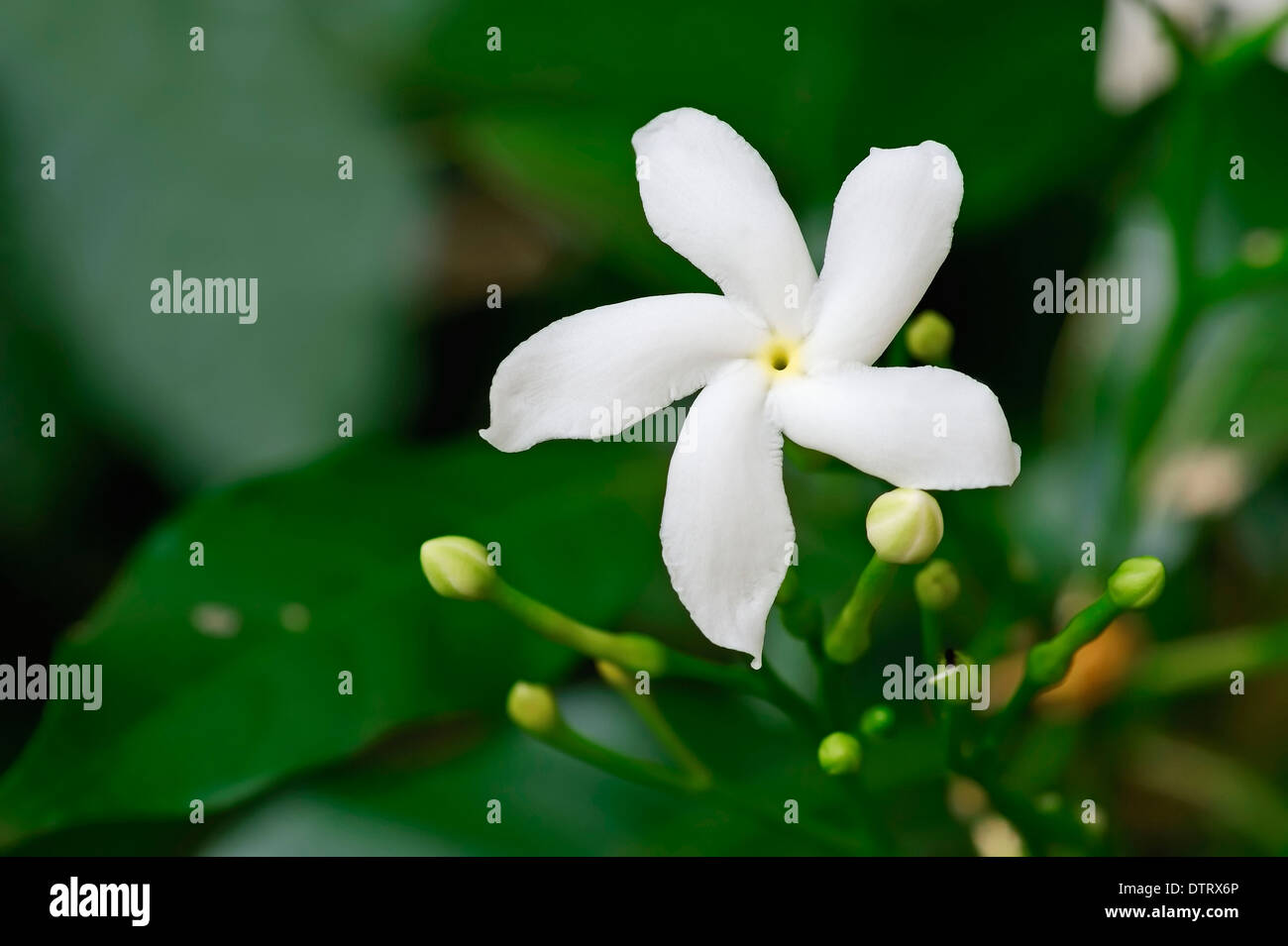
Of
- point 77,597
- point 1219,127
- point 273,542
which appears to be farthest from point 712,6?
point 77,597

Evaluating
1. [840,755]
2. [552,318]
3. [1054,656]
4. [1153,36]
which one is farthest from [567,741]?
[1153,36]

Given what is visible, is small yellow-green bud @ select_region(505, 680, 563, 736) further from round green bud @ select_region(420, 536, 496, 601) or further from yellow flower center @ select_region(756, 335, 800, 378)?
yellow flower center @ select_region(756, 335, 800, 378)

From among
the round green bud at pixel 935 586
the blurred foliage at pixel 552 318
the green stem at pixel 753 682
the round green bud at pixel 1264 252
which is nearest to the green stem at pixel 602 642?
the green stem at pixel 753 682

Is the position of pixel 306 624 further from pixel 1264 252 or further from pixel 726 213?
pixel 1264 252

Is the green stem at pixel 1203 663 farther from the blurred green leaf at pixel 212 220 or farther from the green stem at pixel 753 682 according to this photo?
the blurred green leaf at pixel 212 220

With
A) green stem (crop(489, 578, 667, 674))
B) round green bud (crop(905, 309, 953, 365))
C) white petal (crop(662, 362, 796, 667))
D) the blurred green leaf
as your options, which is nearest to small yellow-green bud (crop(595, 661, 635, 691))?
green stem (crop(489, 578, 667, 674))
